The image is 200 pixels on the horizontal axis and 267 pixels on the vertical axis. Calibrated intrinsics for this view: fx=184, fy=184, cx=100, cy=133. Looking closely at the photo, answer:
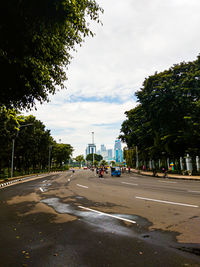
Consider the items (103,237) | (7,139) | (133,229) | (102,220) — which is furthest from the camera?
Result: (7,139)

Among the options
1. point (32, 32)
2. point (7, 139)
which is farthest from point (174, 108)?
point (7, 139)

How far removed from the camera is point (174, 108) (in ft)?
92.8

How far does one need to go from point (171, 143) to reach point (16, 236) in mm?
29573

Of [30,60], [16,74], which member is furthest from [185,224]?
[16,74]

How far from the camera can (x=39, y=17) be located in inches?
251

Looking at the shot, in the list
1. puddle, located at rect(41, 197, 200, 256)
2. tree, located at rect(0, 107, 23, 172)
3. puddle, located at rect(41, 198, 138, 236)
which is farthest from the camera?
tree, located at rect(0, 107, 23, 172)

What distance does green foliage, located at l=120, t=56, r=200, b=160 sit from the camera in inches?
1009

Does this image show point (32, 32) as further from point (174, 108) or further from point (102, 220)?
point (174, 108)

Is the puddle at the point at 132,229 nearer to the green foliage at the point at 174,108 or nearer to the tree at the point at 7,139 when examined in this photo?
the tree at the point at 7,139

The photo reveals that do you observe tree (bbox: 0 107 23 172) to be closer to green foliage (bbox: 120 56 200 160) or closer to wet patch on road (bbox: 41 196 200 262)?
wet patch on road (bbox: 41 196 200 262)

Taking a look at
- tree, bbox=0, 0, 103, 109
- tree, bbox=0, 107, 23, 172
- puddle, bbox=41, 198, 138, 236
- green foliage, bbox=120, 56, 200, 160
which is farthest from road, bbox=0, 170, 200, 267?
green foliage, bbox=120, 56, 200, 160

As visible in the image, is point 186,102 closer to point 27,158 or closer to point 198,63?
point 198,63

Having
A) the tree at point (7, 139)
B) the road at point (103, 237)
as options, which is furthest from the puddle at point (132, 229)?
the tree at point (7, 139)

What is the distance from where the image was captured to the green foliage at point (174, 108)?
25625 mm
